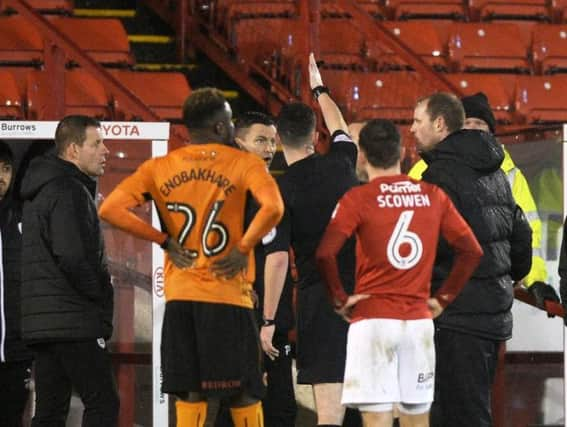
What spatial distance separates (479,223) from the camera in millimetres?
6707

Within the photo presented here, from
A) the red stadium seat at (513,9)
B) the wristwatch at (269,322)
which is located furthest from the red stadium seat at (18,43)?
the wristwatch at (269,322)

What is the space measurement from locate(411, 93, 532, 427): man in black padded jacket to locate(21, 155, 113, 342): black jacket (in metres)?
1.62

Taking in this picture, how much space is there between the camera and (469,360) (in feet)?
21.9

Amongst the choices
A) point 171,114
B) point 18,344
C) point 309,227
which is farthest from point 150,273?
point 171,114

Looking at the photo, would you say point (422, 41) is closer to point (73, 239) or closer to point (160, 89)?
point (160, 89)

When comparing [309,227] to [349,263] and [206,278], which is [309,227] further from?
[206,278]

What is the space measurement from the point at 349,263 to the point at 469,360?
2.35 feet

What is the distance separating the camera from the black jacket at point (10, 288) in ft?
25.4

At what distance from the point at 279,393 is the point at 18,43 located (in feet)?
15.3

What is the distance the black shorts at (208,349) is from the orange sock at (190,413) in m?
0.06

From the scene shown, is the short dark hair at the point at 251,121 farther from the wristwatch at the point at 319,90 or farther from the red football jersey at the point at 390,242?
the red football jersey at the point at 390,242

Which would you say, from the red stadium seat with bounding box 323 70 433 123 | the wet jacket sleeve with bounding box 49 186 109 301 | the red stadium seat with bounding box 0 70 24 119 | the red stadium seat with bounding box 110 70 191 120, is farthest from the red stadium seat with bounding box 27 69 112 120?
the wet jacket sleeve with bounding box 49 186 109 301

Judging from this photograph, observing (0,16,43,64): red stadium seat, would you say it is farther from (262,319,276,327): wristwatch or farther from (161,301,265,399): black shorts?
(161,301,265,399): black shorts

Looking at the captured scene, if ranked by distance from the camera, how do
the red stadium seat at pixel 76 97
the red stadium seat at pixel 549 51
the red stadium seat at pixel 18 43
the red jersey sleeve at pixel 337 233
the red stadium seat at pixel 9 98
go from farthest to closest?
the red stadium seat at pixel 549 51
the red stadium seat at pixel 18 43
the red stadium seat at pixel 76 97
the red stadium seat at pixel 9 98
the red jersey sleeve at pixel 337 233
